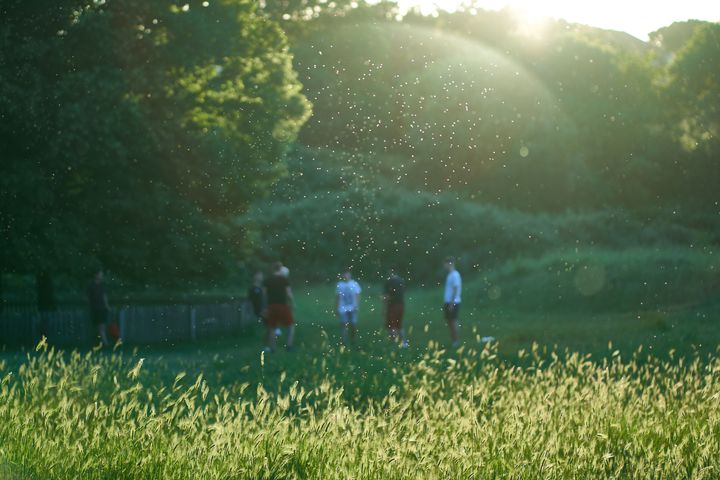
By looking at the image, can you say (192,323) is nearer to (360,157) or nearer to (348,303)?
(348,303)

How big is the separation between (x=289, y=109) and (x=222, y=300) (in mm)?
6400

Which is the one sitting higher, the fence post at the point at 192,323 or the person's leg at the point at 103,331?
the person's leg at the point at 103,331

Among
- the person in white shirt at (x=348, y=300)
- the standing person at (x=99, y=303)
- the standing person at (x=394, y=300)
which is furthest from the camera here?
the standing person at (x=99, y=303)

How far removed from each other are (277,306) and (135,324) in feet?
18.7

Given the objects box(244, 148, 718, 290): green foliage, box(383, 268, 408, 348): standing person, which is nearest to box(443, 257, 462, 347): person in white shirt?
box(383, 268, 408, 348): standing person

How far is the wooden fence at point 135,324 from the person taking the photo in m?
23.9

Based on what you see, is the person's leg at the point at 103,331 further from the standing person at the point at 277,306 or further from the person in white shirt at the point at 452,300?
the person in white shirt at the point at 452,300

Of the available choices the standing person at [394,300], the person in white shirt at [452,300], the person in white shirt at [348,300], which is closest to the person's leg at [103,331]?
the person in white shirt at [348,300]

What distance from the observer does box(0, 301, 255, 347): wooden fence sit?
2386cm

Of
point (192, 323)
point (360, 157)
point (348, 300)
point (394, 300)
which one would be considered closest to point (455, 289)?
point (394, 300)

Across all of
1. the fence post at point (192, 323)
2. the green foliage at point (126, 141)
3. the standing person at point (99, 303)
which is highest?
the green foliage at point (126, 141)

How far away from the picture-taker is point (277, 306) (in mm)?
21312

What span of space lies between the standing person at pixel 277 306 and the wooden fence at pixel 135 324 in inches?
208

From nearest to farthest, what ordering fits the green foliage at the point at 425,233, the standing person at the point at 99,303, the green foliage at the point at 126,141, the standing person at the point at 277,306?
the standing person at the point at 277,306
the green foliage at the point at 126,141
the standing person at the point at 99,303
the green foliage at the point at 425,233
